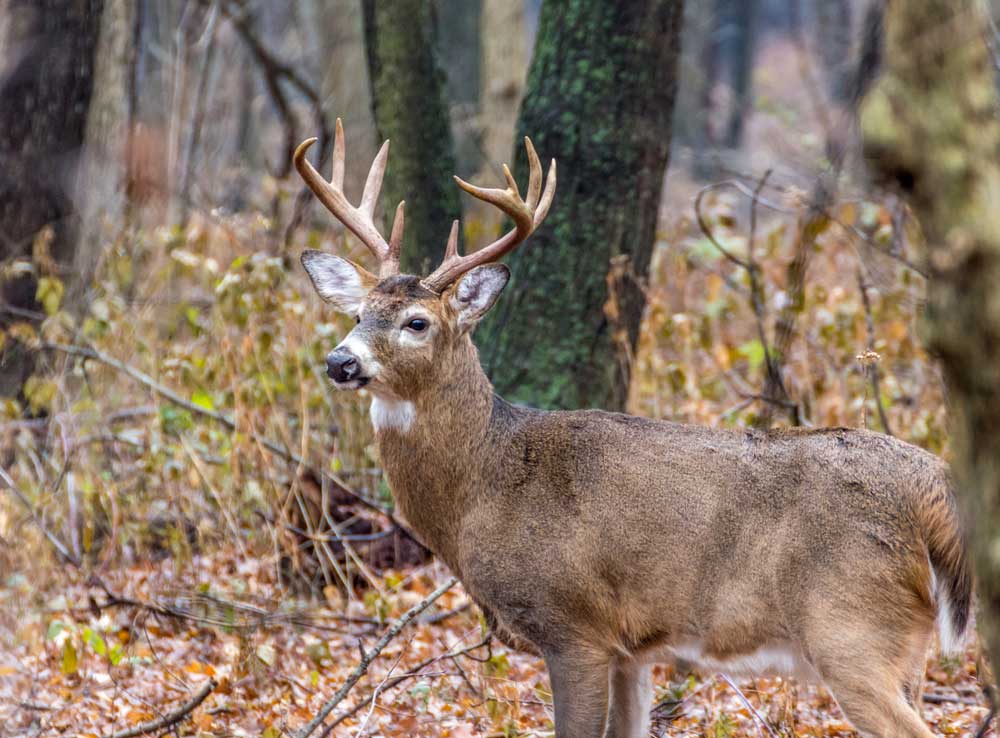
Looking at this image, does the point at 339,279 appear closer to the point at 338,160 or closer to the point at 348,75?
the point at 338,160

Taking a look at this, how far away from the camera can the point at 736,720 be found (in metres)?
5.99

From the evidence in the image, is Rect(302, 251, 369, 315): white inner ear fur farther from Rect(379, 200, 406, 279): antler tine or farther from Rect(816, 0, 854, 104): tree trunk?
Rect(816, 0, 854, 104): tree trunk

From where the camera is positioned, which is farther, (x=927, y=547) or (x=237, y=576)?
(x=237, y=576)

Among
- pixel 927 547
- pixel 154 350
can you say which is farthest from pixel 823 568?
pixel 154 350

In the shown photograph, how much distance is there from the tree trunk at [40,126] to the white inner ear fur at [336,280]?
12.6 feet

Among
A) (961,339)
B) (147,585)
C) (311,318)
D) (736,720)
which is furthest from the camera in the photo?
(311,318)

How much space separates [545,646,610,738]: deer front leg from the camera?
16.8ft

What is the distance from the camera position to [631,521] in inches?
203

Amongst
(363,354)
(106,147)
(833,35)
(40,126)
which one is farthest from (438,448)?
(833,35)

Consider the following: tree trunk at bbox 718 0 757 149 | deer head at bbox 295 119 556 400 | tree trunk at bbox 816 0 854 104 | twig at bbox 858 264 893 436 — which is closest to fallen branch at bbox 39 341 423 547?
deer head at bbox 295 119 556 400

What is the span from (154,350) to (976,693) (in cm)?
548

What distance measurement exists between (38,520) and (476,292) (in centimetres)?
319

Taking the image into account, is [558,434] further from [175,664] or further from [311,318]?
[311,318]

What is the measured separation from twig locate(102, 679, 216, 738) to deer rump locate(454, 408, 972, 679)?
1312mm
